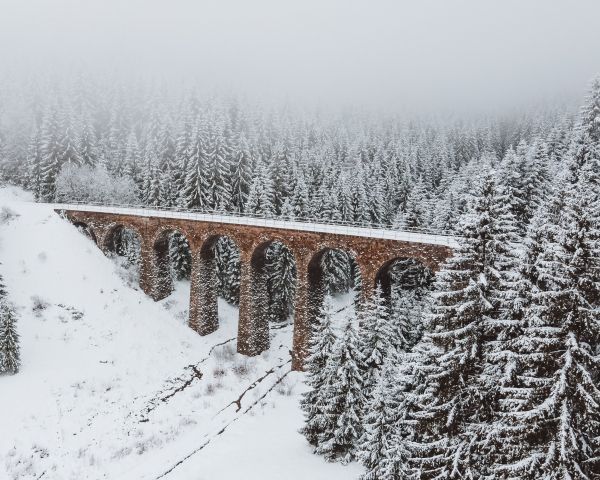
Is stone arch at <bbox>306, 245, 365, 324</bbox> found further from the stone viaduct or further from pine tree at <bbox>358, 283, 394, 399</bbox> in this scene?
pine tree at <bbox>358, 283, 394, 399</bbox>

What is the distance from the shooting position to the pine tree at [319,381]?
2167 centimetres

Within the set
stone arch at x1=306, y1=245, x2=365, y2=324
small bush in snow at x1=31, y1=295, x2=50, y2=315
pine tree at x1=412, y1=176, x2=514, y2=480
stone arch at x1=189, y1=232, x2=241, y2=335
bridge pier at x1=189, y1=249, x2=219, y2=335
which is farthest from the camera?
bridge pier at x1=189, y1=249, x2=219, y2=335

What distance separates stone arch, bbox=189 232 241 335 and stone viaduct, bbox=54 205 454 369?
89 mm

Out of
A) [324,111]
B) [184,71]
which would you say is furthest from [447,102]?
[184,71]

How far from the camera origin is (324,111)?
447 ft

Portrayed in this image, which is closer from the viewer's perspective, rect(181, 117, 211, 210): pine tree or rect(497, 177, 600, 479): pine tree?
rect(497, 177, 600, 479): pine tree

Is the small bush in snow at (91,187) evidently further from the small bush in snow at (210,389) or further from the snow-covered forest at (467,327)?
the small bush in snow at (210,389)

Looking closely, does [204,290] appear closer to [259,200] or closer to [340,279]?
[259,200]

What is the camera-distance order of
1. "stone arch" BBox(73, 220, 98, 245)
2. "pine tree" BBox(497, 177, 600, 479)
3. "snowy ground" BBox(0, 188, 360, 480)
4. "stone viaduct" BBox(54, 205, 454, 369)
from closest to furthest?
"pine tree" BBox(497, 177, 600, 479), "snowy ground" BBox(0, 188, 360, 480), "stone viaduct" BBox(54, 205, 454, 369), "stone arch" BBox(73, 220, 98, 245)

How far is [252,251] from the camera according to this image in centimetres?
3478

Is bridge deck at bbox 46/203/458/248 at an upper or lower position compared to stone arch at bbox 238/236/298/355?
upper

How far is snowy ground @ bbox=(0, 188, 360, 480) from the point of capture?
21891 millimetres

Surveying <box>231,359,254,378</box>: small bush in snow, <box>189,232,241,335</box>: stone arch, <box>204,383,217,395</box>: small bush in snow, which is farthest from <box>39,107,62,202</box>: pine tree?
<box>204,383,217,395</box>: small bush in snow

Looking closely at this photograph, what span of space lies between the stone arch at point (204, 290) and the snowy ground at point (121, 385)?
112cm
